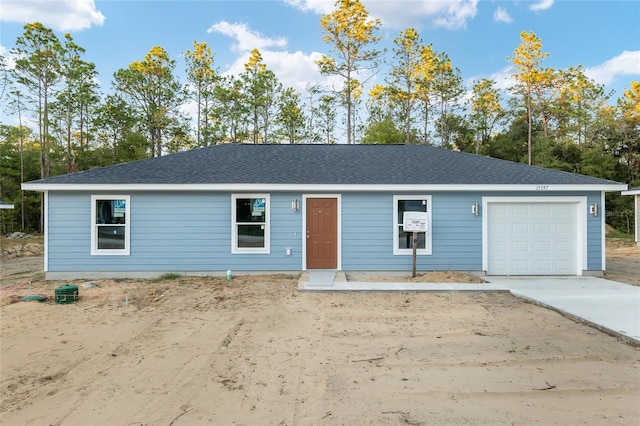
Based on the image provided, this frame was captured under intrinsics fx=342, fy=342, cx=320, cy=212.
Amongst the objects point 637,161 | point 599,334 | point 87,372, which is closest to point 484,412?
point 599,334

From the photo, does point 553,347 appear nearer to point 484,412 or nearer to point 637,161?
point 484,412

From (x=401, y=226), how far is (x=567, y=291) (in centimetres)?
388

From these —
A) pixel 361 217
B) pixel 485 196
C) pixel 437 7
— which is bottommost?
pixel 361 217

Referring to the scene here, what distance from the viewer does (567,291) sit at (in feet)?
24.0

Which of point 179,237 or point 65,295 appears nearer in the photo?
point 65,295

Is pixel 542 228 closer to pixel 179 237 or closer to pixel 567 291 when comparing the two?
pixel 567 291

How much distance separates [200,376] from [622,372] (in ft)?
14.7

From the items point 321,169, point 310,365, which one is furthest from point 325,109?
point 310,365

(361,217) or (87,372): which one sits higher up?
(361,217)

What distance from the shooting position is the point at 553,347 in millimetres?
4320

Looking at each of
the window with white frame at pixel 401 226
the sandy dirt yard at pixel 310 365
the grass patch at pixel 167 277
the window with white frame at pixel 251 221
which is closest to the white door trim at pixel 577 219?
the window with white frame at pixel 401 226

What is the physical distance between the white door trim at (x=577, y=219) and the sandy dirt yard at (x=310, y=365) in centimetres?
266

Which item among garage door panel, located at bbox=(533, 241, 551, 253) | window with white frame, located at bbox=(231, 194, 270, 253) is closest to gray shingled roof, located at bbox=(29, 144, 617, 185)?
window with white frame, located at bbox=(231, 194, 270, 253)

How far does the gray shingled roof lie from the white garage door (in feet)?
2.60
